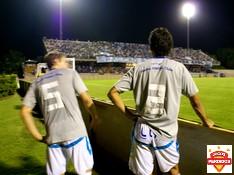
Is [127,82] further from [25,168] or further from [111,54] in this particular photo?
[111,54]

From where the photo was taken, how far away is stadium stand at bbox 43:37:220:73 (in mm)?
76750

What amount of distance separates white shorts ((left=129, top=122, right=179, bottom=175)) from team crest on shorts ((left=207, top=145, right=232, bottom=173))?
726 mm

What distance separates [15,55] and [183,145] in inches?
3217

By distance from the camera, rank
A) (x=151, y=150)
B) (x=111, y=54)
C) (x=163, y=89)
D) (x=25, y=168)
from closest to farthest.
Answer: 1. (x=163, y=89)
2. (x=151, y=150)
3. (x=25, y=168)
4. (x=111, y=54)

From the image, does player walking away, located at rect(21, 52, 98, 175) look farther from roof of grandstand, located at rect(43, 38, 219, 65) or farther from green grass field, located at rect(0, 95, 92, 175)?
roof of grandstand, located at rect(43, 38, 219, 65)

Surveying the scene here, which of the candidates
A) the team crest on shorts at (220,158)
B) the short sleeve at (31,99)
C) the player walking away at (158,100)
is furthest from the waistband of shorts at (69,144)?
the team crest on shorts at (220,158)

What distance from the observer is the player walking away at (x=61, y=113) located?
430 cm

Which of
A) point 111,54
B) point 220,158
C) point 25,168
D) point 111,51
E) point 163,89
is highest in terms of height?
point 111,51

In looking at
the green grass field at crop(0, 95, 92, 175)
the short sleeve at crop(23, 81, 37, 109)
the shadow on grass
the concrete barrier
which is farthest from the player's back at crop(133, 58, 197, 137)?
the shadow on grass

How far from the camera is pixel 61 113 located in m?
4.30

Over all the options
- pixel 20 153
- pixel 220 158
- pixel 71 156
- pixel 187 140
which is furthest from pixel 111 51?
pixel 71 156

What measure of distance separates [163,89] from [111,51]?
81634 mm

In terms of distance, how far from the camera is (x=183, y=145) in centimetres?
534

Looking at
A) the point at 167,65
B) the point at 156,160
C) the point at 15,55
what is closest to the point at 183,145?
the point at 156,160
